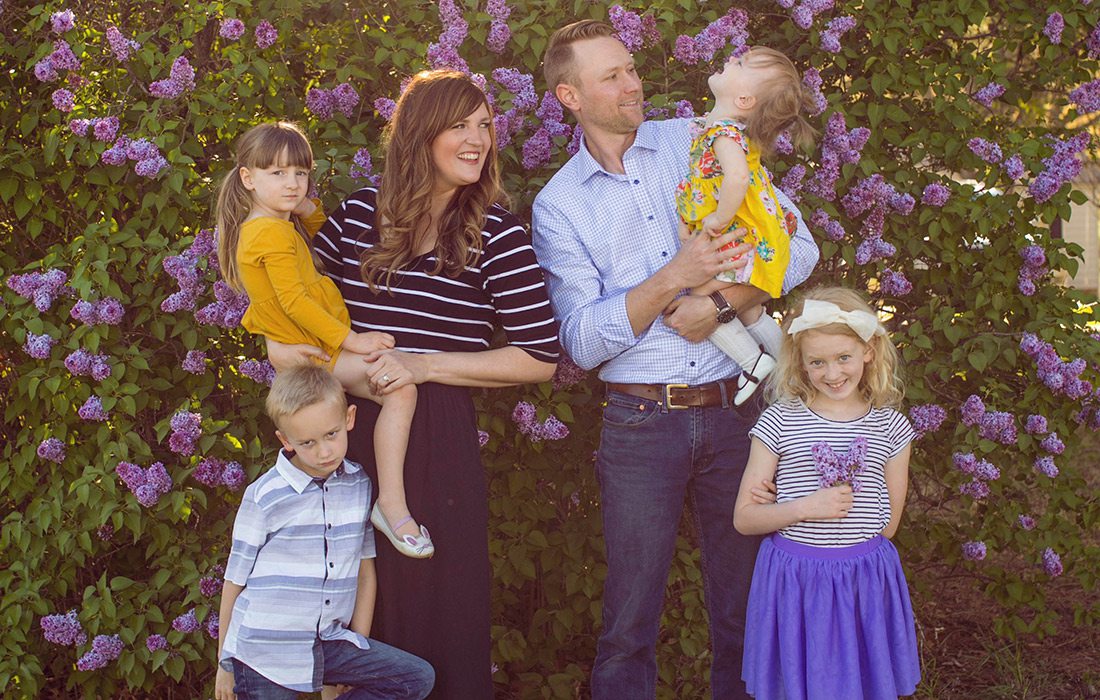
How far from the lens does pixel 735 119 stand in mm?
3273

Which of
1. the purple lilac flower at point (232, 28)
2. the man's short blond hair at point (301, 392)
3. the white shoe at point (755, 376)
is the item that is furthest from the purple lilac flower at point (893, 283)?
the purple lilac flower at point (232, 28)

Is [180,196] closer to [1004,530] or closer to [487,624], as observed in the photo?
[487,624]

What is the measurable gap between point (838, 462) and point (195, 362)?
6.74 ft

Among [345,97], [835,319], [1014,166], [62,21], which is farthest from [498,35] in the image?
[1014,166]

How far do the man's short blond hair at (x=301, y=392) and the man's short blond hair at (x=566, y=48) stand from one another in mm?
1199

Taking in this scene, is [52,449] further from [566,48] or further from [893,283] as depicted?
[893,283]

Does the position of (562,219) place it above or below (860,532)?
above

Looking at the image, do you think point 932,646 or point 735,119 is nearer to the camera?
point 735,119

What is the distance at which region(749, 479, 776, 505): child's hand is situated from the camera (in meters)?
3.11

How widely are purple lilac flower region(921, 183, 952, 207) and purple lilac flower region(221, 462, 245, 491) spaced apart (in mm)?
2483

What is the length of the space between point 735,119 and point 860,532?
1185mm

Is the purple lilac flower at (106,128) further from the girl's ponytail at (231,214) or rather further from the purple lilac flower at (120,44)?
the girl's ponytail at (231,214)

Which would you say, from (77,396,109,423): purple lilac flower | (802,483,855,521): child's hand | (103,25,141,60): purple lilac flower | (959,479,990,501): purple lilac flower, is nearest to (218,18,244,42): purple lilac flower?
(103,25,141,60): purple lilac flower

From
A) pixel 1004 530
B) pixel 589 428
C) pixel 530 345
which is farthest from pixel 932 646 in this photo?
pixel 530 345
